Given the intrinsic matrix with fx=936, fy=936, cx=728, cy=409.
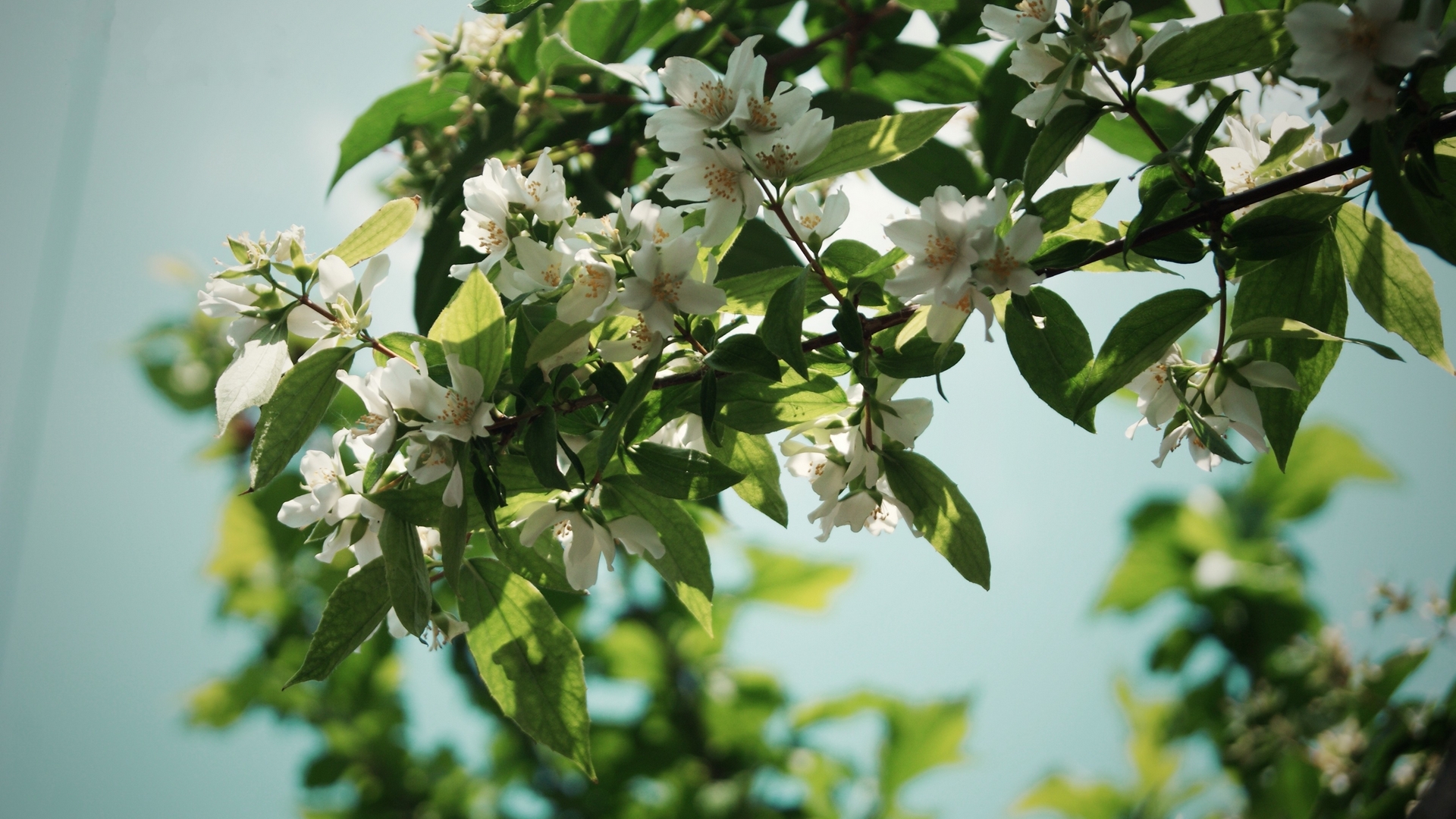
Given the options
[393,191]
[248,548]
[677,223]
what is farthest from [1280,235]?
[248,548]

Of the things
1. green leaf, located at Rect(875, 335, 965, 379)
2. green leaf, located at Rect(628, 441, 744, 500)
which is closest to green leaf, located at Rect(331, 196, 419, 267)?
green leaf, located at Rect(628, 441, 744, 500)

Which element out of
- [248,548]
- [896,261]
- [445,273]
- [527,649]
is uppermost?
[896,261]

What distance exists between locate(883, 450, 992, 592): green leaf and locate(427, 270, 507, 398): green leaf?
24cm

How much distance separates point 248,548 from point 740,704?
1230 mm

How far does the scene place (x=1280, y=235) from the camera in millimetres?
498

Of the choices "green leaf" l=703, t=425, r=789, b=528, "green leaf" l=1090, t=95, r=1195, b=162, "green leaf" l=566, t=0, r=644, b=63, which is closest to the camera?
"green leaf" l=703, t=425, r=789, b=528

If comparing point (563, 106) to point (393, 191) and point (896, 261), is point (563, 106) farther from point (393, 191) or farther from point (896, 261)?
point (896, 261)

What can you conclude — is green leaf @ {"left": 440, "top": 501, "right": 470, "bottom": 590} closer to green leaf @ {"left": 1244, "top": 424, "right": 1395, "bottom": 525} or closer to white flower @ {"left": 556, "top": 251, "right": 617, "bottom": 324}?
white flower @ {"left": 556, "top": 251, "right": 617, "bottom": 324}

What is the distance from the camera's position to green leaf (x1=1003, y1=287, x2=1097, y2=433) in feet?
1.77

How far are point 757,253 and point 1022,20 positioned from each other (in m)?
0.35

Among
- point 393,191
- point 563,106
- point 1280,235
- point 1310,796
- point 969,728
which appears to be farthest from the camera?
point 969,728

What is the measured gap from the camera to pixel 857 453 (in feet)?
1.98

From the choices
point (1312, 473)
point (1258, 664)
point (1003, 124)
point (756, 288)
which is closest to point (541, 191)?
point (756, 288)

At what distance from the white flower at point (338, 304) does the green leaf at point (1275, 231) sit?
0.50 metres
